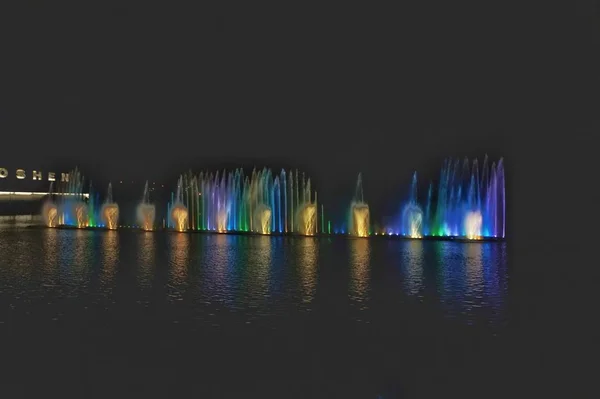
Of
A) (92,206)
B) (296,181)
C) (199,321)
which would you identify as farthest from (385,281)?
(92,206)

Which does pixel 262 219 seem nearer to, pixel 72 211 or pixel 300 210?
pixel 300 210

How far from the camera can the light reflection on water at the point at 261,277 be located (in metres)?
9.55

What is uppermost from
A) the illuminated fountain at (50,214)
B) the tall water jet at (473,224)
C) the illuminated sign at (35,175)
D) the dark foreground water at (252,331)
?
→ the illuminated sign at (35,175)

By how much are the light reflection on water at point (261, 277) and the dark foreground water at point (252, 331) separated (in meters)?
0.05

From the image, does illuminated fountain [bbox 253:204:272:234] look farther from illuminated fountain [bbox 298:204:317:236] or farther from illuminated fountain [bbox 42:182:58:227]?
illuminated fountain [bbox 42:182:58:227]

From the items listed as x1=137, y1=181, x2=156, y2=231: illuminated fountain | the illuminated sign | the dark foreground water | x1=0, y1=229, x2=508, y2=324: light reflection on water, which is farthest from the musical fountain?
the dark foreground water

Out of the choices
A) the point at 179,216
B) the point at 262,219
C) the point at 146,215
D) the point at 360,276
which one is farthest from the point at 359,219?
the point at 360,276

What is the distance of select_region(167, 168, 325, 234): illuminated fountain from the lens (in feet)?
111

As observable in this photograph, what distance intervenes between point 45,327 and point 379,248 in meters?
15.3

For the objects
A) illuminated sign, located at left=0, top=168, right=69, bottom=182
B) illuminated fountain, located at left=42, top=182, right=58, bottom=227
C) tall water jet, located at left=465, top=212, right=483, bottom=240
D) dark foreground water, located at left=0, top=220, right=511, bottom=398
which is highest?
illuminated sign, located at left=0, top=168, right=69, bottom=182

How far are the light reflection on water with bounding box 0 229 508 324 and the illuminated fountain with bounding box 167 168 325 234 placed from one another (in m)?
13.5

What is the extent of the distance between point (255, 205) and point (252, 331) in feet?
89.0

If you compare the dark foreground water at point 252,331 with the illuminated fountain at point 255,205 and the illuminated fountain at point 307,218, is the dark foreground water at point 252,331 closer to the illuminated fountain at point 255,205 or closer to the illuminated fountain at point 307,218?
the illuminated fountain at point 307,218

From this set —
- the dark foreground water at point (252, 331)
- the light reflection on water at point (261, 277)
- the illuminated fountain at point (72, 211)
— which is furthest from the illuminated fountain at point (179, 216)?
the dark foreground water at point (252, 331)
